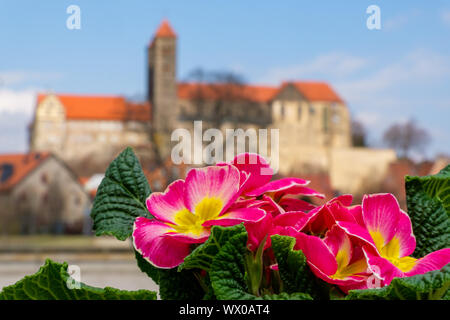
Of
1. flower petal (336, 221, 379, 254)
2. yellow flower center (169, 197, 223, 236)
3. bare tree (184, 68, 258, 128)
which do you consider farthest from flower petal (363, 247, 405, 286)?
bare tree (184, 68, 258, 128)

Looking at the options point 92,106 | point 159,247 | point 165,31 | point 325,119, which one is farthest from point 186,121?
point 159,247

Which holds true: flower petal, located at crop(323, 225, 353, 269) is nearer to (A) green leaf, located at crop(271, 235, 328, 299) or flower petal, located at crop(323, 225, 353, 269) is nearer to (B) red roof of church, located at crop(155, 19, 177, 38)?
(A) green leaf, located at crop(271, 235, 328, 299)

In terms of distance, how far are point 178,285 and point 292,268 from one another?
95 millimetres

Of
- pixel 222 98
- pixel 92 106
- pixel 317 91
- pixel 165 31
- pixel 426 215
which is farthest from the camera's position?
pixel 317 91

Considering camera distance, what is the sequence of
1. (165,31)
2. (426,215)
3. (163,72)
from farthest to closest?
1. (165,31)
2. (163,72)
3. (426,215)

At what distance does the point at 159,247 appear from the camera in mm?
468

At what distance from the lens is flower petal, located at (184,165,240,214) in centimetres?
48

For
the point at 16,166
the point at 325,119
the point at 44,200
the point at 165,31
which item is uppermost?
the point at 165,31

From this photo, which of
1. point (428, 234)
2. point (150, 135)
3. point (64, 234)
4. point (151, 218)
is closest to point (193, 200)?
point (151, 218)

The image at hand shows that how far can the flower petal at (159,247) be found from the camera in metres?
0.47

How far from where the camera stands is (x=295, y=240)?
17.0 inches

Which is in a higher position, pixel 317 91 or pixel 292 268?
pixel 317 91

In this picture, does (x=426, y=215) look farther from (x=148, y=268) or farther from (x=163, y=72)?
(x=163, y=72)

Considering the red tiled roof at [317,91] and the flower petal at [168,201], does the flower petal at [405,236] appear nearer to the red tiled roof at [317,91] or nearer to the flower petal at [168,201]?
the flower petal at [168,201]
